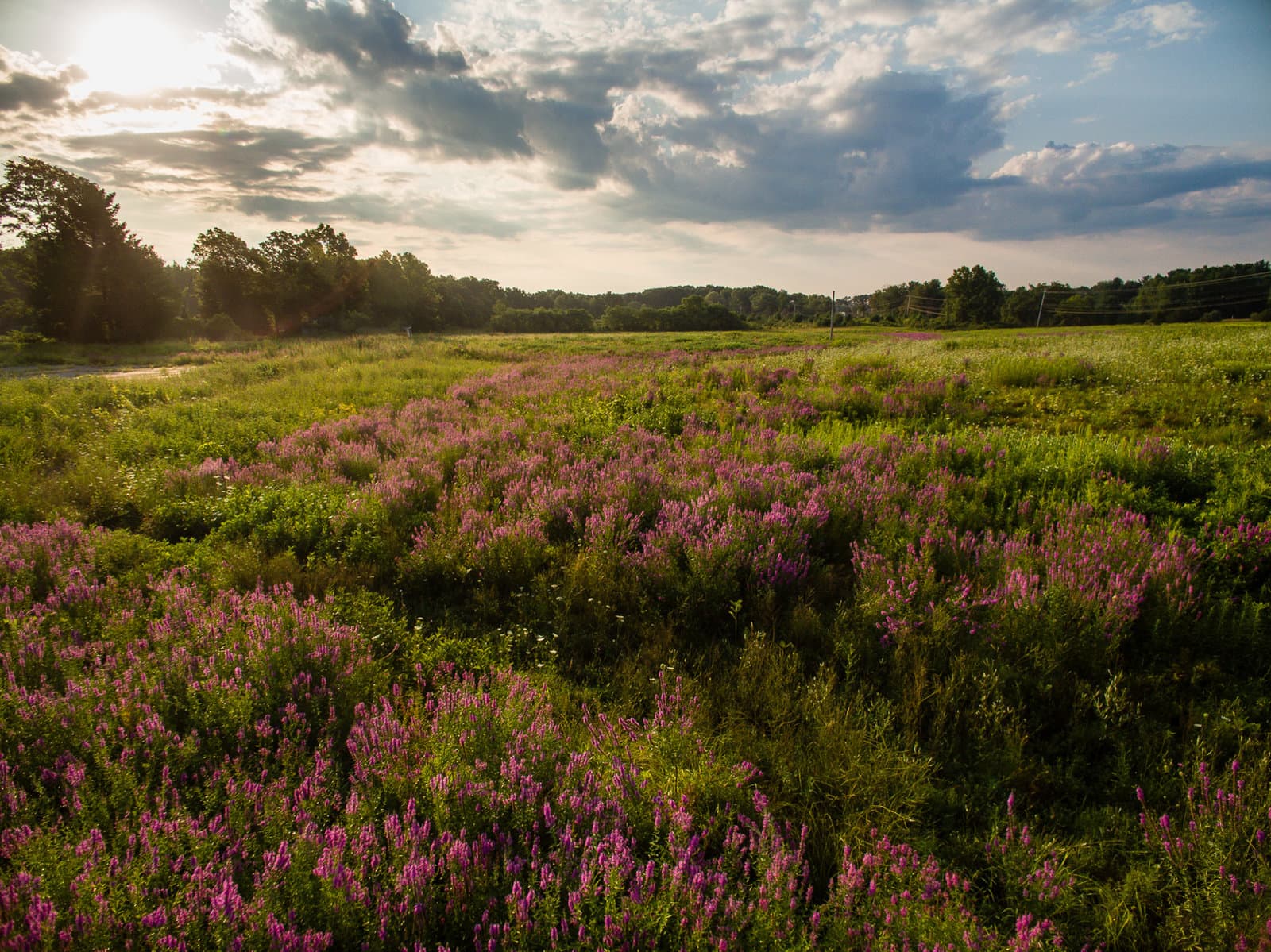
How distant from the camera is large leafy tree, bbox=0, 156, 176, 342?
128 feet

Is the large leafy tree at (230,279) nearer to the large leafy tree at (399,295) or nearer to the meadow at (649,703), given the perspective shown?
the large leafy tree at (399,295)

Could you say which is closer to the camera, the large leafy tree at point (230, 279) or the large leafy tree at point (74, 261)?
the large leafy tree at point (74, 261)

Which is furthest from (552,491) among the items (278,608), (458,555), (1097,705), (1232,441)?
(1232,441)

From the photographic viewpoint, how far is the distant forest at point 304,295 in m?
40.6

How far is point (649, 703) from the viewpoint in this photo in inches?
127

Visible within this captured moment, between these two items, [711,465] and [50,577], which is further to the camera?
[711,465]

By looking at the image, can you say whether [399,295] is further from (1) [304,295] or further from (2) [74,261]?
(2) [74,261]

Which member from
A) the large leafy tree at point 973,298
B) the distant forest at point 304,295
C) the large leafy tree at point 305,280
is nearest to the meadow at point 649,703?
the distant forest at point 304,295

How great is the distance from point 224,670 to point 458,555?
1919mm

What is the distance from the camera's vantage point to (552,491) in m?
5.66

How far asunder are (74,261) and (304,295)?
24.8 m

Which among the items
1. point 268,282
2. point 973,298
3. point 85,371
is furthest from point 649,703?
point 973,298

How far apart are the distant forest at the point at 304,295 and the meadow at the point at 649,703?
4992cm

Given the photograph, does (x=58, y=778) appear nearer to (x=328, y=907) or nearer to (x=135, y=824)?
(x=135, y=824)
